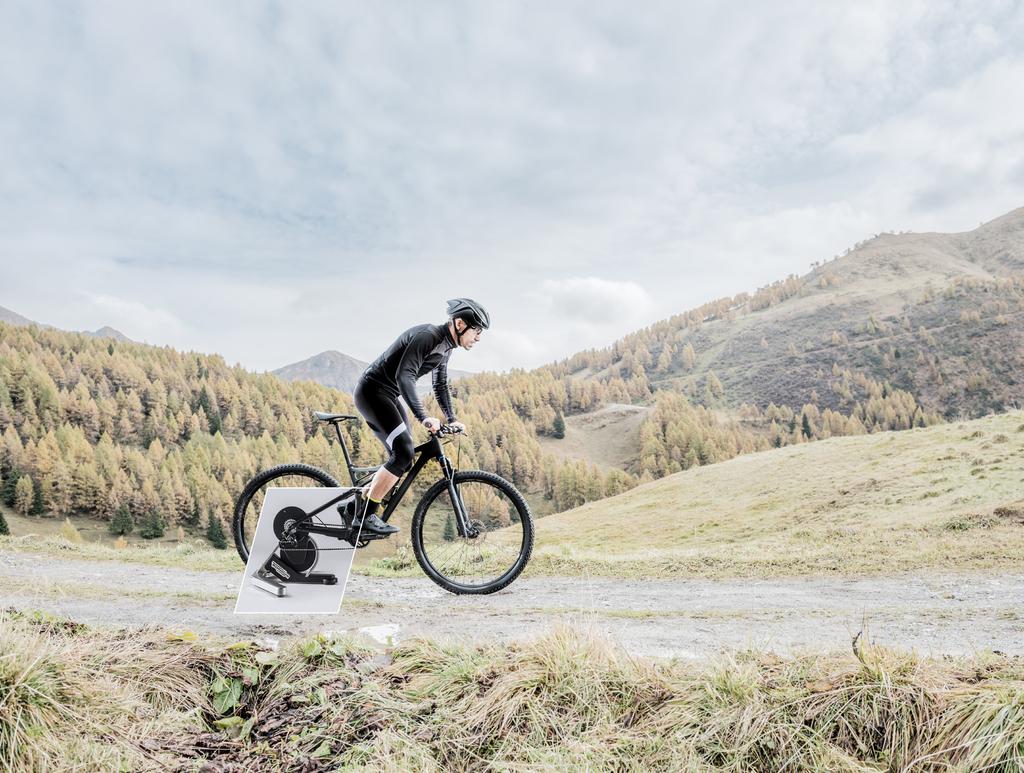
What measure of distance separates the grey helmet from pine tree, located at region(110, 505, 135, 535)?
149444 millimetres

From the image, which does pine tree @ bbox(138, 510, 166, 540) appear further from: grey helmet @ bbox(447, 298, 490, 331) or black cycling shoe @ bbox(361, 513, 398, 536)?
grey helmet @ bbox(447, 298, 490, 331)

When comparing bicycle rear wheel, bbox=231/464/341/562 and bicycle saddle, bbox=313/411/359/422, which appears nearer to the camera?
bicycle saddle, bbox=313/411/359/422

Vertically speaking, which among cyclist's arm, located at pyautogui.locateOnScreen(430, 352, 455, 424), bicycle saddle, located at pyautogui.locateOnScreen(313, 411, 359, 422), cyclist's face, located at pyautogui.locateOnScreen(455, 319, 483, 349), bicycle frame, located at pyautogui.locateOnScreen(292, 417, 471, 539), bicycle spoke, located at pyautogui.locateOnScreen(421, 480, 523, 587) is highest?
cyclist's face, located at pyautogui.locateOnScreen(455, 319, 483, 349)

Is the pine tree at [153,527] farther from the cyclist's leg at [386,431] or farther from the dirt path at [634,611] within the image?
the cyclist's leg at [386,431]

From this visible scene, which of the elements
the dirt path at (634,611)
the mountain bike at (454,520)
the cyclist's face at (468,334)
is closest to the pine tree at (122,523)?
the dirt path at (634,611)

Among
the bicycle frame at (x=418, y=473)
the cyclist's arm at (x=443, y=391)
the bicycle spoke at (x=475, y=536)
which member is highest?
the cyclist's arm at (x=443, y=391)

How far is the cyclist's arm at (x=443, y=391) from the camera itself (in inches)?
292

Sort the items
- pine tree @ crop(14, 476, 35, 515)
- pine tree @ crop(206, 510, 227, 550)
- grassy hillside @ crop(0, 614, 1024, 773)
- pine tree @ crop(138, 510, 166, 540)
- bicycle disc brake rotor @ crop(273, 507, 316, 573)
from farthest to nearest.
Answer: pine tree @ crop(14, 476, 35, 515), pine tree @ crop(138, 510, 166, 540), pine tree @ crop(206, 510, 227, 550), bicycle disc brake rotor @ crop(273, 507, 316, 573), grassy hillside @ crop(0, 614, 1024, 773)

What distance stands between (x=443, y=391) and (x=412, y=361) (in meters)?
0.87

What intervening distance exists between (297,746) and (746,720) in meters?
3.14

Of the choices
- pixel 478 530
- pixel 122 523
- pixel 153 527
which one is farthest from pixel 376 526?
pixel 122 523

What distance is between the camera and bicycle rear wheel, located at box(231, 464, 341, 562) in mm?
8266

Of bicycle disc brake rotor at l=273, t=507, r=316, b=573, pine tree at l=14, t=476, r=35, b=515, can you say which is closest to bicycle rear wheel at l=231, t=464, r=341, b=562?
bicycle disc brake rotor at l=273, t=507, r=316, b=573

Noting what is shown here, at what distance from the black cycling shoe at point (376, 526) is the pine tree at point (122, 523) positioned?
148m
